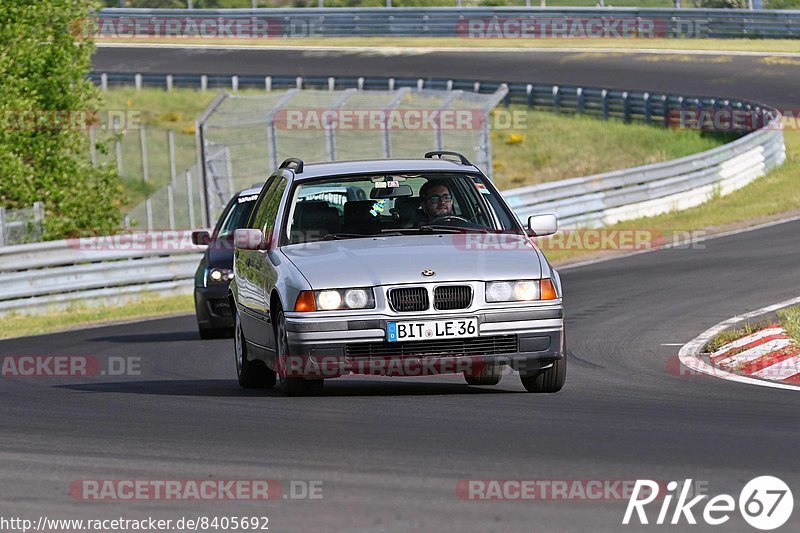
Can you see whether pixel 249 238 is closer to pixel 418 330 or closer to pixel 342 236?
pixel 342 236

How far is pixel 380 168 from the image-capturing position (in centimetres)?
1048

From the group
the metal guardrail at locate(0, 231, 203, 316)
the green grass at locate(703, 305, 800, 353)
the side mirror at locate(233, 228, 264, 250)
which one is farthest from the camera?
the metal guardrail at locate(0, 231, 203, 316)

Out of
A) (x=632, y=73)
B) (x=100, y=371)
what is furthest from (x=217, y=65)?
(x=100, y=371)

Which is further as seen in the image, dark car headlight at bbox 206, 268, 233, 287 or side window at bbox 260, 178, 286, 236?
dark car headlight at bbox 206, 268, 233, 287

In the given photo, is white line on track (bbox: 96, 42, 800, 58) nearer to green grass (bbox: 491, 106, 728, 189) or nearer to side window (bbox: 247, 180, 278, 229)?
green grass (bbox: 491, 106, 728, 189)

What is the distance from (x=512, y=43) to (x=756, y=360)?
51.5 metres

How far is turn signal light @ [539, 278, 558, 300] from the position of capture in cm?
937

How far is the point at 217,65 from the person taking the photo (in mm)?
61406

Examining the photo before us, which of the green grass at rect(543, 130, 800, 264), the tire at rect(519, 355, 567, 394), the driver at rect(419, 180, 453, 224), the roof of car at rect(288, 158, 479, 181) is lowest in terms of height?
the green grass at rect(543, 130, 800, 264)

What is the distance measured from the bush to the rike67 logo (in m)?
21.8

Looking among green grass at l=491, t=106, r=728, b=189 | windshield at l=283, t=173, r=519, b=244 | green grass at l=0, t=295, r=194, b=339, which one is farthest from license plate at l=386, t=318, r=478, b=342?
green grass at l=491, t=106, r=728, b=189

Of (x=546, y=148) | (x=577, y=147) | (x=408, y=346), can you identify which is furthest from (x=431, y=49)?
(x=408, y=346)

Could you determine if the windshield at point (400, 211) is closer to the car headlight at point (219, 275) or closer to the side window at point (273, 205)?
the side window at point (273, 205)

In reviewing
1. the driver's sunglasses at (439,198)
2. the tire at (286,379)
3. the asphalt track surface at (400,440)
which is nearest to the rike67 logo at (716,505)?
the asphalt track surface at (400,440)
